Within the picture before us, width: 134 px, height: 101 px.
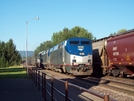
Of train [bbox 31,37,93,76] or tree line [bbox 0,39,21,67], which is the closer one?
train [bbox 31,37,93,76]

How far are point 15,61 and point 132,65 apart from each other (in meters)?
68.5

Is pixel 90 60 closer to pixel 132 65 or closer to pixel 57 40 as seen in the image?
pixel 132 65

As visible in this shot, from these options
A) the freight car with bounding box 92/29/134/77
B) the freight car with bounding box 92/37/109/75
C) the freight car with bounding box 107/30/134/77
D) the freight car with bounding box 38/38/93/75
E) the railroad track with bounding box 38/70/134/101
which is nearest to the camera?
the railroad track with bounding box 38/70/134/101

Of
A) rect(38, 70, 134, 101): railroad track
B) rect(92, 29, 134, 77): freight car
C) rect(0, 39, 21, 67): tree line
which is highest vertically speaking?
rect(0, 39, 21, 67): tree line

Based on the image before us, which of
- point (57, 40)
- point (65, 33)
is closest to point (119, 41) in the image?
point (65, 33)

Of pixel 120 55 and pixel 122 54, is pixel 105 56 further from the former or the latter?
pixel 122 54

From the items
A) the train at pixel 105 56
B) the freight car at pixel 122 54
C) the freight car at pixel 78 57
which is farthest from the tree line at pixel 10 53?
the freight car at pixel 122 54

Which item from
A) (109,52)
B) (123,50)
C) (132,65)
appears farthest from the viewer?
(109,52)

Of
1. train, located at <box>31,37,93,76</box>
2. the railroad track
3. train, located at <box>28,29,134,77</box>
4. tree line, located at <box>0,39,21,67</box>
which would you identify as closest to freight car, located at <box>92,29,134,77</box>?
train, located at <box>28,29,134,77</box>

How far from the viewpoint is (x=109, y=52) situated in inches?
939

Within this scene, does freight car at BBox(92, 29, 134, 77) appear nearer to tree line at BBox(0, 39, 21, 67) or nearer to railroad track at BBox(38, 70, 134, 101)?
railroad track at BBox(38, 70, 134, 101)

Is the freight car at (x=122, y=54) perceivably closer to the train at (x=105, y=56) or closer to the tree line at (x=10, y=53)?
the train at (x=105, y=56)

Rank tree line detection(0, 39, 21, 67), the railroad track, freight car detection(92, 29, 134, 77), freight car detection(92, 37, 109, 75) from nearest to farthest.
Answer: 1. the railroad track
2. freight car detection(92, 29, 134, 77)
3. freight car detection(92, 37, 109, 75)
4. tree line detection(0, 39, 21, 67)

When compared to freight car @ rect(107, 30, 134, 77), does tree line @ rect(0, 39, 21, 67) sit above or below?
above
